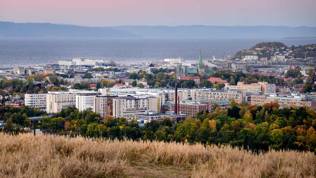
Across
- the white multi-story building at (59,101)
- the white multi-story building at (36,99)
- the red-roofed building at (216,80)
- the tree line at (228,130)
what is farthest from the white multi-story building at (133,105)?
the red-roofed building at (216,80)

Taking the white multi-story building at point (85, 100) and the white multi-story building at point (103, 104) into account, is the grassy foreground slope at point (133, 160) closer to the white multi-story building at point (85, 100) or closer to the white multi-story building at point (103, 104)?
the white multi-story building at point (103, 104)

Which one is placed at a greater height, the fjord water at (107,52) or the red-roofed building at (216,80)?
the fjord water at (107,52)

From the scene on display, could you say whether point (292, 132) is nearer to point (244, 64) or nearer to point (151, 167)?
point (151, 167)

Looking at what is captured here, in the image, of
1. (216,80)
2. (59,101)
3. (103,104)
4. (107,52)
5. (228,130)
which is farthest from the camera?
(107,52)

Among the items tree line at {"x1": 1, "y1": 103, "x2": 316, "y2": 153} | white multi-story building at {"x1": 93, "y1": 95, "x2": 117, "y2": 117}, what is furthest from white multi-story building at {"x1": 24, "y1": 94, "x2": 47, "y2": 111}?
tree line at {"x1": 1, "y1": 103, "x2": 316, "y2": 153}

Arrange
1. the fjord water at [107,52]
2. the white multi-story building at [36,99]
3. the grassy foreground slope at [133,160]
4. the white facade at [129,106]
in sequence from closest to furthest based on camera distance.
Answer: the grassy foreground slope at [133,160]
the white facade at [129,106]
the white multi-story building at [36,99]
the fjord water at [107,52]

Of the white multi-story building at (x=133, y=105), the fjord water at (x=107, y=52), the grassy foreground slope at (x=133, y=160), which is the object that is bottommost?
the white multi-story building at (x=133, y=105)

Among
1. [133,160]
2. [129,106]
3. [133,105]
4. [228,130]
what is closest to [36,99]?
[133,105]

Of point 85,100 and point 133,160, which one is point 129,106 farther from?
point 133,160

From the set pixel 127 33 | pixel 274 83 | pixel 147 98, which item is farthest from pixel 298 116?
pixel 127 33
